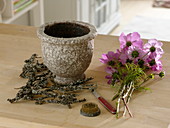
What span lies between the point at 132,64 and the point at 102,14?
296 centimetres

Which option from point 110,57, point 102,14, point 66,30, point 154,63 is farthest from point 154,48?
point 102,14

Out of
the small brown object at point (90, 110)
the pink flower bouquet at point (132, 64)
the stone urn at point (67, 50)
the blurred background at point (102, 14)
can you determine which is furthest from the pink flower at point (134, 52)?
the blurred background at point (102, 14)

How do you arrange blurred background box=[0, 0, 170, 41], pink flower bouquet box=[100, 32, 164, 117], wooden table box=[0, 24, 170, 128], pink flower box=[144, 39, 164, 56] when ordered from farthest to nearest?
blurred background box=[0, 0, 170, 41]
pink flower box=[144, 39, 164, 56]
pink flower bouquet box=[100, 32, 164, 117]
wooden table box=[0, 24, 170, 128]

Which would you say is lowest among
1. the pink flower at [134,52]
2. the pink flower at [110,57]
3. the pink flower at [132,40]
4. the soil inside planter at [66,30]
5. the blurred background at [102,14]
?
the blurred background at [102,14]

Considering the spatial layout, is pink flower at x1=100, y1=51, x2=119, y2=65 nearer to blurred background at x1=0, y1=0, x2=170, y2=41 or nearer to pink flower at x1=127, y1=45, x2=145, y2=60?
pink flower at x1=127, y1=45, x2=145, y2=60

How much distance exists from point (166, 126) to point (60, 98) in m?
0.31

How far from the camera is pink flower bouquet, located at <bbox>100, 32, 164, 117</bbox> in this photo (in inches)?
42.8

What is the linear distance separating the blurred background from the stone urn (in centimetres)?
134

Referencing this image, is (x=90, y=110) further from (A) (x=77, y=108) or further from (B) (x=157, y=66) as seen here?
(B) (x=157, y=66)

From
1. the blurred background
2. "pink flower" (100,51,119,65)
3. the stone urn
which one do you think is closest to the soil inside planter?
the stone urn

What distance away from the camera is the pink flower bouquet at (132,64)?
1.09m

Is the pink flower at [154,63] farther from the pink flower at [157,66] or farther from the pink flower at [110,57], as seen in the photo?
the pink flower at [110,57]

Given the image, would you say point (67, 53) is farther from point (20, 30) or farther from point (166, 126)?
point (20, 30)

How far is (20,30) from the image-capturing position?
5.23ft
